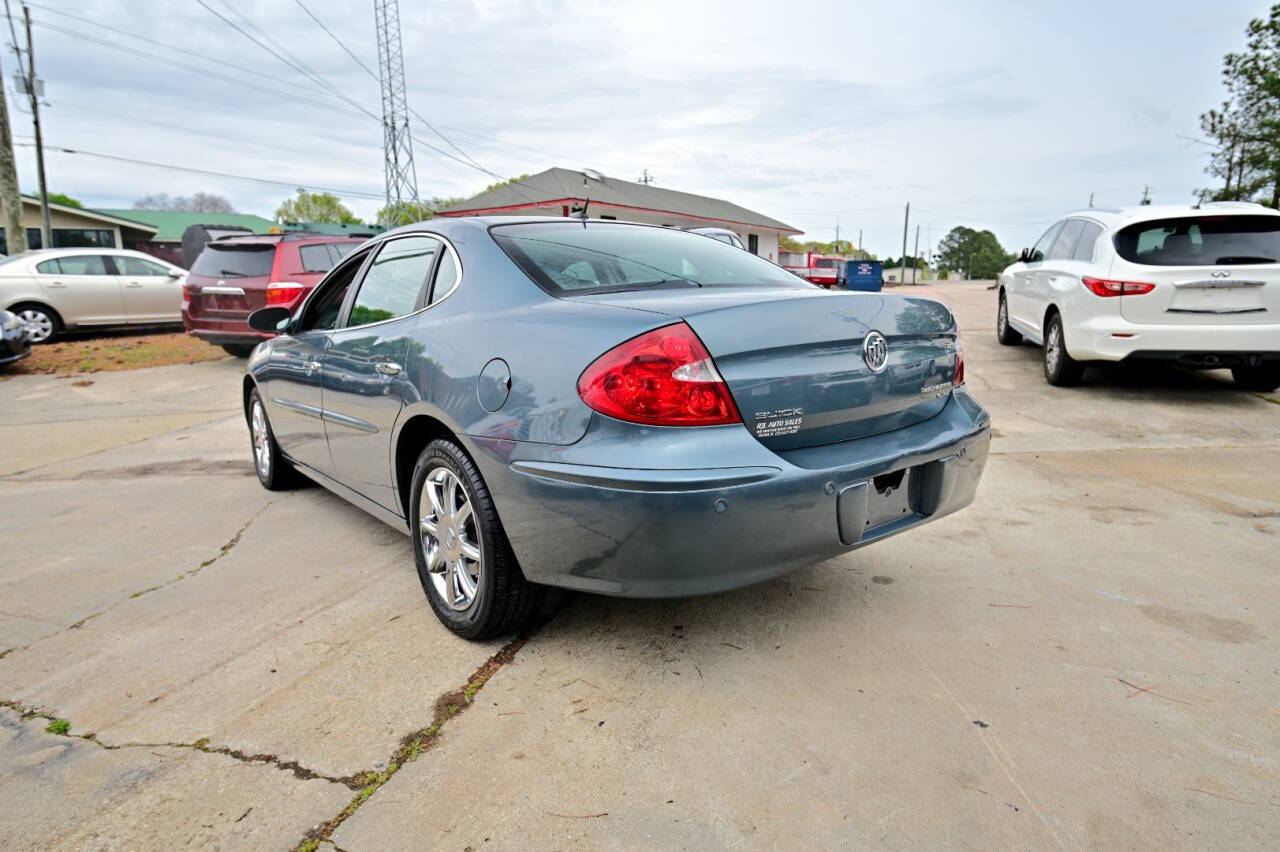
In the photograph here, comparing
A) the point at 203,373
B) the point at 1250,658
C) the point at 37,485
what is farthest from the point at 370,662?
the point at 203,373

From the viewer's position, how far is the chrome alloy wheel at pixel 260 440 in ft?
15.8

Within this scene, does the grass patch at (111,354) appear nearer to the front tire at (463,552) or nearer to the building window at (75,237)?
the front tire at (463,552)

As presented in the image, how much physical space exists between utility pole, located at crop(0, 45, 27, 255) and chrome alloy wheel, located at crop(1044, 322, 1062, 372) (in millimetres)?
19063

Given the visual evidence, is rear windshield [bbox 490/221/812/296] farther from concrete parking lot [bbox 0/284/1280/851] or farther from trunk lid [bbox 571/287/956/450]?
concrete parking lot [bbox 0/284/1280/851]

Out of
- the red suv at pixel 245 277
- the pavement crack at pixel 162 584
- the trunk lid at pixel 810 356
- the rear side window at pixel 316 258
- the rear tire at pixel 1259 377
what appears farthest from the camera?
the rear side window at pixel 316 258

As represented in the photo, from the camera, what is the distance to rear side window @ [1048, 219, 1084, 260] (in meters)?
7.23

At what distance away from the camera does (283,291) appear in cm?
951

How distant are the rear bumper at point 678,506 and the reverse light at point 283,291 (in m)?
7.94

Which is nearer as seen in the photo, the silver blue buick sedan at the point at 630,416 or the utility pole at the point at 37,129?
the silver blue buick sedan at the point at 630,416

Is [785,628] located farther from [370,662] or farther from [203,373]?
[203,373]

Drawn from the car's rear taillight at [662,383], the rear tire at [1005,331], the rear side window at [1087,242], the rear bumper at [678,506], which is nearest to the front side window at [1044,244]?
the rear side window at [1087,242]

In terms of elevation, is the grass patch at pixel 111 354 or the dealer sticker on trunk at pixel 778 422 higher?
the dealer sticker on trunk at pixel 778 422

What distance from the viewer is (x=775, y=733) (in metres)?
2.20

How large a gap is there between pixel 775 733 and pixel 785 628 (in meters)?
0.64
